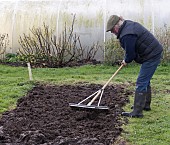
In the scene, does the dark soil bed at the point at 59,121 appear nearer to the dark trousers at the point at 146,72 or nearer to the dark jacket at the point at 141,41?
the dark trousers at the point at 146,72

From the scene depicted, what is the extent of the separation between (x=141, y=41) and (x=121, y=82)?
4178mm

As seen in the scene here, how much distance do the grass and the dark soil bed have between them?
0.88 feet

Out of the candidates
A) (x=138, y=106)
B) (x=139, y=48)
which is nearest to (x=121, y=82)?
(x=138, y=106)

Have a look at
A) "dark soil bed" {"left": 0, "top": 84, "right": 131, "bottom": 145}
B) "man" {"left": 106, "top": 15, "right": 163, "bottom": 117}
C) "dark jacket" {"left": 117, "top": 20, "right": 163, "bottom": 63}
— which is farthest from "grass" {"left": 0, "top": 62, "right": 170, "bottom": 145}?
"dark jacket" {"left": 117, "top": 20, "right": 163, "bottom": 63}

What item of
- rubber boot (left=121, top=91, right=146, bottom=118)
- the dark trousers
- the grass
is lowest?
the grass

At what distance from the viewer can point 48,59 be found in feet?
51.4

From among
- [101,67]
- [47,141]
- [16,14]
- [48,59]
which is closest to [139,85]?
[47,141]

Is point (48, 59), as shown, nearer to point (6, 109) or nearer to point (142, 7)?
point (142, 7)

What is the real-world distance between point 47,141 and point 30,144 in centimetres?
31

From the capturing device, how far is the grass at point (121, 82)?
23.5ft

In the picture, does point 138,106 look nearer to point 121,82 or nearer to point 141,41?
point 141,41

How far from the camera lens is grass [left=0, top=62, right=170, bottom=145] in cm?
716

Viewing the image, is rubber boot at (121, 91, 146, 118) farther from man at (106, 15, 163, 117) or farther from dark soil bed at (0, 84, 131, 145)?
dark soil bed at (0, 84, 131, 145)

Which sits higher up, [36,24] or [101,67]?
[36,24]
